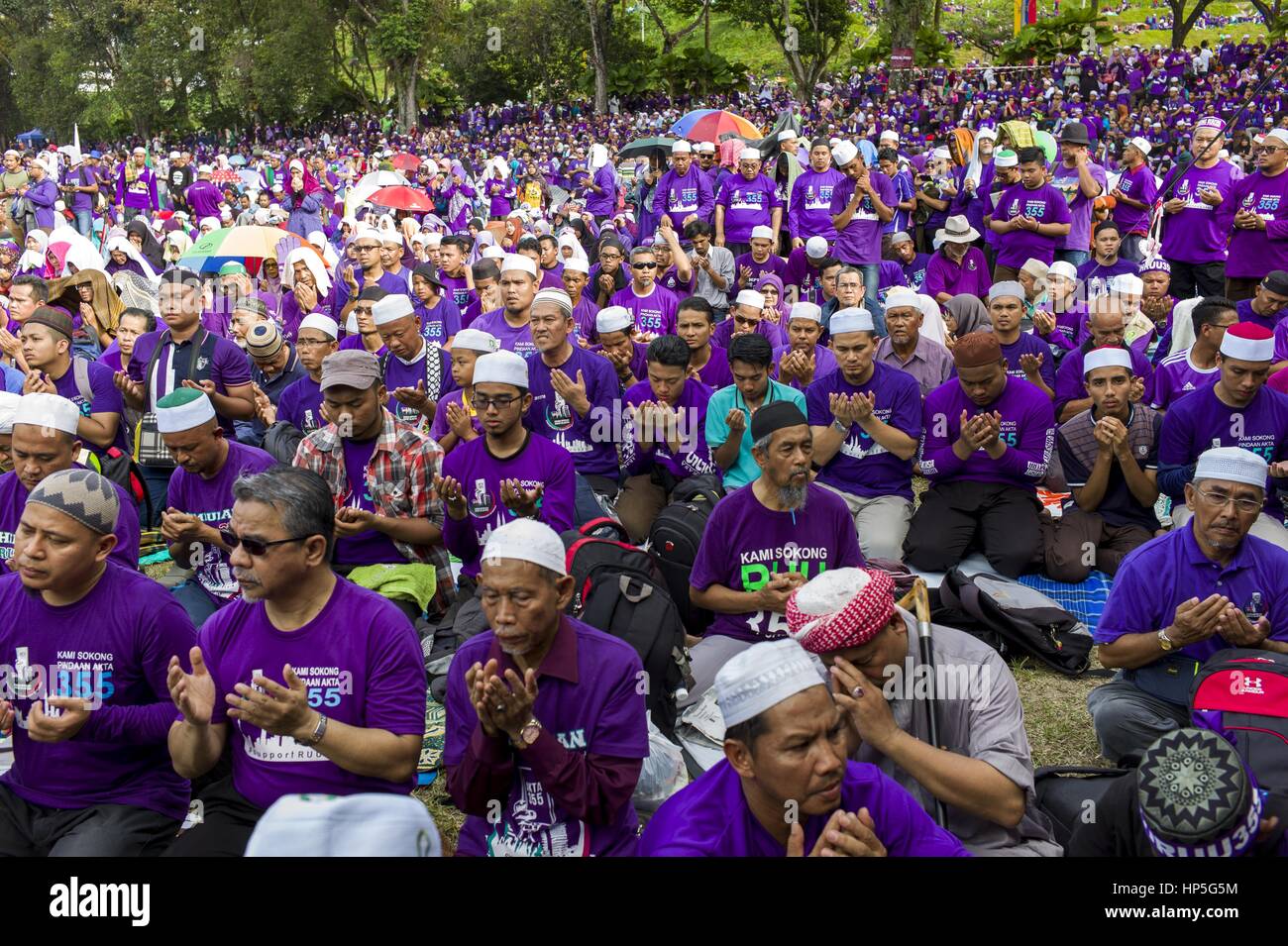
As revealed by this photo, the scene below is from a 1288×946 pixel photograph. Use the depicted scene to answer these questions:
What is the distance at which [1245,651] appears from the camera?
13.3 ft

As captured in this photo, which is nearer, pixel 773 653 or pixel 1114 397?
pixel 773 653

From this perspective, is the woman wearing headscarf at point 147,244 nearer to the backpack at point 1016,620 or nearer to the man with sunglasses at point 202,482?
the man with sunglasses at point 202,482

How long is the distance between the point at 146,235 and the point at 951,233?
11.4 m

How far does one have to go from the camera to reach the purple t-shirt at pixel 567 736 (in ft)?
11.2

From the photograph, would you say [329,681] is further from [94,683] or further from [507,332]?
[507,332]

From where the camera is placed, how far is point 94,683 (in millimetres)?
3723

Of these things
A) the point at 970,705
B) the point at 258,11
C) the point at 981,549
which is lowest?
the point at 981,549

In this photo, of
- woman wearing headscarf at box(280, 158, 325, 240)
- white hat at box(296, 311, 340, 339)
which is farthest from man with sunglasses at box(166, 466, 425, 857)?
woman wearing headscarf at box(280, 158, 325, 240)

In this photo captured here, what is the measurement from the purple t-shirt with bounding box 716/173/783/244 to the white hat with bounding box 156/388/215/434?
26.9ft

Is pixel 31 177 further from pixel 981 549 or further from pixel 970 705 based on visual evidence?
pixel 970 705

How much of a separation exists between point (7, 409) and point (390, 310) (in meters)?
2.33

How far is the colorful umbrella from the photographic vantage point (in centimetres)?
1666
